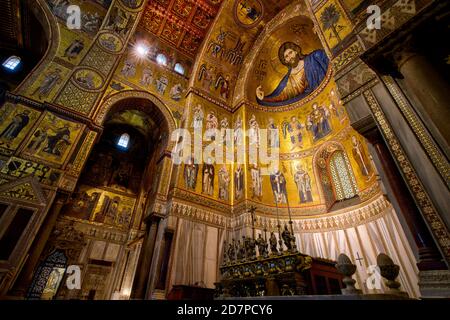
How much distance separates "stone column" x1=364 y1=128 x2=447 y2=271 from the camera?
2.91m

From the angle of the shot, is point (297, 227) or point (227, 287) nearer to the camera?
point (227, 287)

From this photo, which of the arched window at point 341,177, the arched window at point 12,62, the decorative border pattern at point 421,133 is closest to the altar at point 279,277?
the decorative border pattern at point 421,133

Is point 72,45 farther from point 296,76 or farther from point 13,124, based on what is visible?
point 296,76

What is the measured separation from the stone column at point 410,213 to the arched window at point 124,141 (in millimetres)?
14894

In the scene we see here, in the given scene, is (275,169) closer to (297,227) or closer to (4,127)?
(297,227)

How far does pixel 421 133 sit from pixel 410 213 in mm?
1314

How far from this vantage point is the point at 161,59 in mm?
12961

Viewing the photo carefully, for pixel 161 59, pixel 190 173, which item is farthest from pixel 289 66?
pixel 190 173

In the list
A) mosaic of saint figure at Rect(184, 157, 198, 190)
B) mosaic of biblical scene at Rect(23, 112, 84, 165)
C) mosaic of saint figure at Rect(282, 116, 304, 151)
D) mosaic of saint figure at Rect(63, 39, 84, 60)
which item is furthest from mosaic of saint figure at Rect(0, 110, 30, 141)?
mosaic of saint figure at Rect(282, 116, 304, 151)

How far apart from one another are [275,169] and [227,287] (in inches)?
261

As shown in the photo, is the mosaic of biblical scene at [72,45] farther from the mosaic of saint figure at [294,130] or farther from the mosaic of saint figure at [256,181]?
the mosaic of saint figure at [294,130]

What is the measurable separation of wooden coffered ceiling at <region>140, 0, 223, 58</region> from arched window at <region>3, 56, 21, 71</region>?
7.46 m
